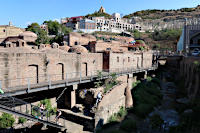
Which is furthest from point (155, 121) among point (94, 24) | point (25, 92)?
point (94, 24)

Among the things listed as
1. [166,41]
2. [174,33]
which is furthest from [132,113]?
[174,33]

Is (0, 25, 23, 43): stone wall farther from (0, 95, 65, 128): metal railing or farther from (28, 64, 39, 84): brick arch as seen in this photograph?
(0, 95, 65, 128): metal railing

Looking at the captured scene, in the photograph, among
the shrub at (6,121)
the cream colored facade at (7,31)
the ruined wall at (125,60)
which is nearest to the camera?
the shrub at (6,121)

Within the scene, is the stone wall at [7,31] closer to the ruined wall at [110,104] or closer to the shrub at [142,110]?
the ruined wall at [110,104]

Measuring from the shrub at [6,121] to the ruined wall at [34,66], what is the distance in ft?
8.07

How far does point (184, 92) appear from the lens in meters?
22.7

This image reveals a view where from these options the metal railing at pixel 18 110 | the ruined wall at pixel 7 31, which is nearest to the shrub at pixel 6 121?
the metal railing at pixel 18 110

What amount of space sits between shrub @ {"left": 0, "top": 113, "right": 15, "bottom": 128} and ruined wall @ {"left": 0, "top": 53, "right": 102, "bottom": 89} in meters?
2.46

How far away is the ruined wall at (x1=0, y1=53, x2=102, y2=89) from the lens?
13492mm

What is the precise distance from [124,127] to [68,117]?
520cm

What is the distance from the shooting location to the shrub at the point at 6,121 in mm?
12758

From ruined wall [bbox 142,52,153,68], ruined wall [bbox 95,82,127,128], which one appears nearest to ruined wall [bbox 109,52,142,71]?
ruined wall [bbox 142,52,153,68]

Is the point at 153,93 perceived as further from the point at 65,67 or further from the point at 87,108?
the point at 65,67

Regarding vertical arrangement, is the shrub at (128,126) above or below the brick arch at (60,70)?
below
